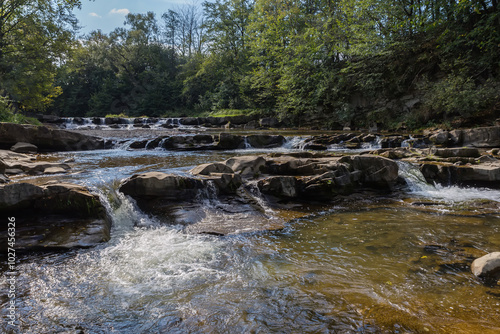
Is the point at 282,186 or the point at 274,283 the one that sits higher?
the point at 282,186

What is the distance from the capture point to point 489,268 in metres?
2.80

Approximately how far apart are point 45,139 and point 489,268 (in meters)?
13.8

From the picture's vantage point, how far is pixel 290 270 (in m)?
3.16

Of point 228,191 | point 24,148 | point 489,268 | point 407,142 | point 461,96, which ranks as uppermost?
point 461,96

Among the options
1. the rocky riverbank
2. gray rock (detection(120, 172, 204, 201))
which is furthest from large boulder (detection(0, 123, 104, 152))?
gray rock (detection(120, 172, 204, 201))

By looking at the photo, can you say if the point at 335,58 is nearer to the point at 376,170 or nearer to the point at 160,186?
the point at 376,170

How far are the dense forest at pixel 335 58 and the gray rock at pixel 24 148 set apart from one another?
572 centimetres

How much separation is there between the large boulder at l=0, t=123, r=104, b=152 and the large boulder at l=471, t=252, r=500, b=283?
44.2 ft

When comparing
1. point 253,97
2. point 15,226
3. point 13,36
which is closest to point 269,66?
point 253,97

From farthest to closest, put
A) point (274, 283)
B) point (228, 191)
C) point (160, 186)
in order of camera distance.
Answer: point (228, 191) < point (160, 186) < point (274, 283)

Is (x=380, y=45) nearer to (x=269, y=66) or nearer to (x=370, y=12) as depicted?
(x=370, y=12)

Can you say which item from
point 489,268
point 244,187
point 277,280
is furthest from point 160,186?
point 489,268

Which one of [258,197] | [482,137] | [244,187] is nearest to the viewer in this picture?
[258,197]

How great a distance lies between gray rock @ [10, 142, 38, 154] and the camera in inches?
378
